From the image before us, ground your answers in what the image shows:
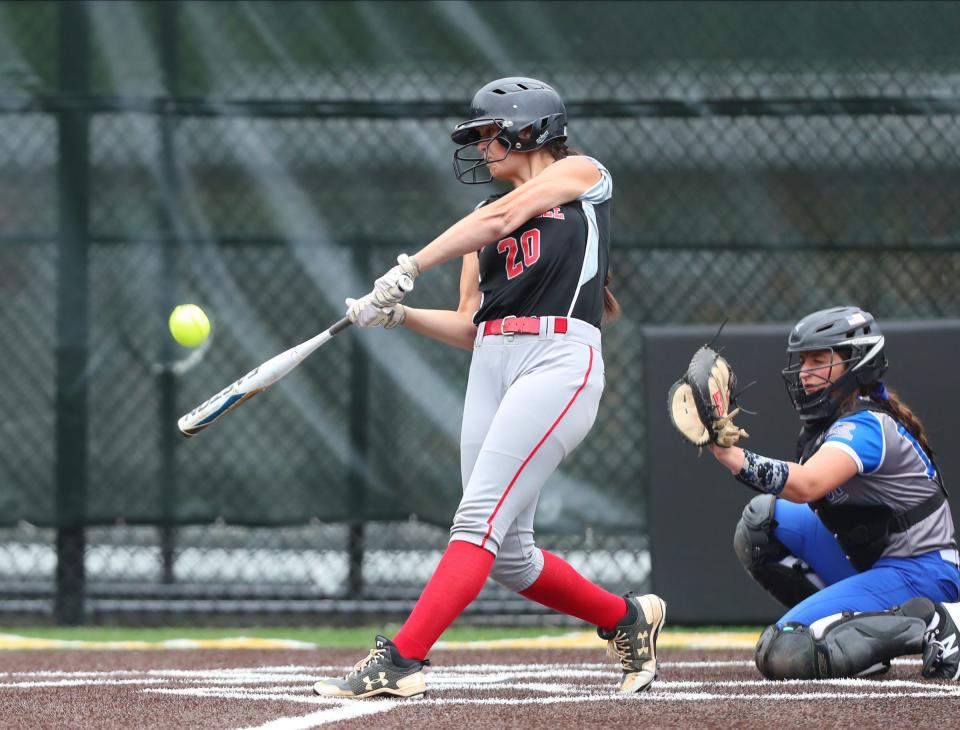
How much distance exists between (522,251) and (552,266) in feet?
0.33

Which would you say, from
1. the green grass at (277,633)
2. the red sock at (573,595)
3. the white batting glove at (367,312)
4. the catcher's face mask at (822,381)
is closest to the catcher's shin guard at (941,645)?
the catcher's face mask at (822,381)

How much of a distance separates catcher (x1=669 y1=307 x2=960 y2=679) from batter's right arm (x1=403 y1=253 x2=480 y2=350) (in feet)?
2.55

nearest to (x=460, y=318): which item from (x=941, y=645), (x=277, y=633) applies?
(x=941, y=645)

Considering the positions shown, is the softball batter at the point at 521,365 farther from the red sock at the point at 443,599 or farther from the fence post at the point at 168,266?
the fence post at the point at 168,266

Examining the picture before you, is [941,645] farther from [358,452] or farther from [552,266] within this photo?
[358,452]

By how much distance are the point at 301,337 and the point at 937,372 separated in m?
2.66

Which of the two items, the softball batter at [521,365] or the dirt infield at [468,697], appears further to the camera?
the softball batter at [521,365]

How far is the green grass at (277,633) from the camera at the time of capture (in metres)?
6.19

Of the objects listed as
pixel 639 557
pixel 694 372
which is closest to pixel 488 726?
pixel 694 372

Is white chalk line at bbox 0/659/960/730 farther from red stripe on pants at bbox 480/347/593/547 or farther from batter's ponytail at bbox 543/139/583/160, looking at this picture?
batter's ponytail at bbox 543/139/583/160

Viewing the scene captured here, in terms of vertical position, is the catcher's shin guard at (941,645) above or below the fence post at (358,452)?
below

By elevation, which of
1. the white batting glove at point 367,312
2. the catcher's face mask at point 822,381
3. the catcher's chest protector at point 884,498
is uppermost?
the white batting glove at point 367,312

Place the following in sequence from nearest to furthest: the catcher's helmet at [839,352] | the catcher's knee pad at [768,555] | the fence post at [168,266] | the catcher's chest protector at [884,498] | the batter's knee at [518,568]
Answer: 1. the batter's knee at [518,568]
2. the catcher's chest protector at [884,498]
3. the catcher's helmet at [839,352]
4. the catcher's knee pad at [768,555]
5. the fence post at [168,266]

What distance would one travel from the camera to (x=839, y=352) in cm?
447
